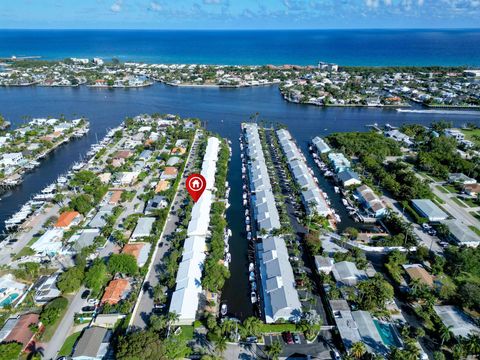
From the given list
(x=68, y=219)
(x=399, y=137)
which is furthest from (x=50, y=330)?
(x=399, y=137)

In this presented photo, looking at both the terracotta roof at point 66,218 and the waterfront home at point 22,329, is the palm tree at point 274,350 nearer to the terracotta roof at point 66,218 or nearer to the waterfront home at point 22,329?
the waterfront home at point 22,329

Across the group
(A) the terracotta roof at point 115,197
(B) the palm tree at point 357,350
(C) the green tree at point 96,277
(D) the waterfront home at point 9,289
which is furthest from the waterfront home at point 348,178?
(D) the waterfront home at point 9,289

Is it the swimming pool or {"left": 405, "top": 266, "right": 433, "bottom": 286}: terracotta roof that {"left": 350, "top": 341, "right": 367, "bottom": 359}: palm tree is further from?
{"left": 405, "top": 266, "right": 433, "bottom": 286}: terracotta roof

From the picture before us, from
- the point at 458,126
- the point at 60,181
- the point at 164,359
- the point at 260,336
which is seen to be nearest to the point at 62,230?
the point at 60,181

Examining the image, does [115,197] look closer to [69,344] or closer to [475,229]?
[69,344]

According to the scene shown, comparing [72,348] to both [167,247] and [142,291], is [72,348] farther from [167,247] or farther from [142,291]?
[167,247]
